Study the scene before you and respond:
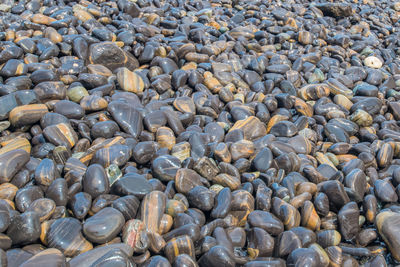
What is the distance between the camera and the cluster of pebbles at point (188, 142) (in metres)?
2.70

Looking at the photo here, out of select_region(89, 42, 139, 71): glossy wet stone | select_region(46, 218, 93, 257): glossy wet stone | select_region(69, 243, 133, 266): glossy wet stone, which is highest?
select_region(89, 42, 139, 71): glossy wet stone

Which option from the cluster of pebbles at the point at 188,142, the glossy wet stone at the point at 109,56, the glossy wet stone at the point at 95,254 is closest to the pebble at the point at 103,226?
the cluster of pebbles at the point at 188,142

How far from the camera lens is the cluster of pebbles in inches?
106

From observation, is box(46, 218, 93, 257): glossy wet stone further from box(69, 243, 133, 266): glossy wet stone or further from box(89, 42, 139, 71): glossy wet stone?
box(89, 42, 139, 71): glossy wet stone

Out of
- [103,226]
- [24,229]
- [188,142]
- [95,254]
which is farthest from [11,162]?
[188,142]

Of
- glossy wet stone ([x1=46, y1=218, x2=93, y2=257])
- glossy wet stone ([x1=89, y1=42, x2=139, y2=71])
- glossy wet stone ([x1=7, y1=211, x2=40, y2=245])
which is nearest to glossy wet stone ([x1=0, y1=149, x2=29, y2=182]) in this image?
glossy wet stone ([x1=7, y1=211, x2=40, y2=245])

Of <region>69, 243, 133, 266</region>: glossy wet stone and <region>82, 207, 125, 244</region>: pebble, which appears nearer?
<region>69, 243, 133, 266</region>: glossy wet stone

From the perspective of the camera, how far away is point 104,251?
2.42 m

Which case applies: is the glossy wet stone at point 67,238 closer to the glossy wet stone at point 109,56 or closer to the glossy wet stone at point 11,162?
the glossy wet stone at point 11,162

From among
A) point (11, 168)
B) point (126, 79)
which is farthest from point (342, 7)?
point (11, 168)

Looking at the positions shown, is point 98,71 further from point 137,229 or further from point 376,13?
point 376,13

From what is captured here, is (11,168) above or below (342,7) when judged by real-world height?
below

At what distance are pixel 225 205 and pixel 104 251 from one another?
1094 mm

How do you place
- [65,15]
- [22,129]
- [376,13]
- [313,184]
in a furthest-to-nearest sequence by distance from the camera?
1. [376,13]
2. [65,15]
3. [22,129]
4. [313,184]
